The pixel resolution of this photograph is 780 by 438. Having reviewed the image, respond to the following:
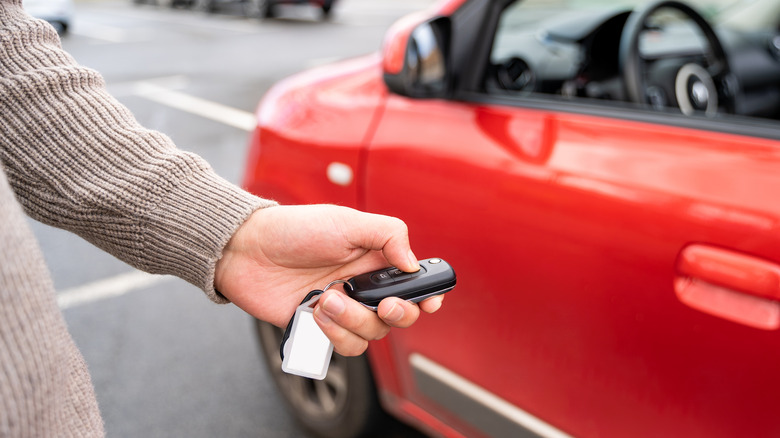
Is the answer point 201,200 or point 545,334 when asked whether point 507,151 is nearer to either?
point 545,334

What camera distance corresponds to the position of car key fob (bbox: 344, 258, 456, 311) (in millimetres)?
1050

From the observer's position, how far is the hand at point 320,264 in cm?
104

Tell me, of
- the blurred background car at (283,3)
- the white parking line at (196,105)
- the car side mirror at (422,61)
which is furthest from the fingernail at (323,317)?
the blurred background car at (283,3)

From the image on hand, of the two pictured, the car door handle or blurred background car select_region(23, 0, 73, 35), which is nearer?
the car door handle

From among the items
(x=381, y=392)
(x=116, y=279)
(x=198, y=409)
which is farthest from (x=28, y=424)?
(x=116, y=279)

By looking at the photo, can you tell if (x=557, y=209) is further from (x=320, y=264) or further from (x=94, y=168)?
(x=94, y=168)

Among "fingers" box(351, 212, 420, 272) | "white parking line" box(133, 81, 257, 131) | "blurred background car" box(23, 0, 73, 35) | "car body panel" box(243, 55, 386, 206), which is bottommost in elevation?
"blurred background car" box(23, 0, 73, 35)

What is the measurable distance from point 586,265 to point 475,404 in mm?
528

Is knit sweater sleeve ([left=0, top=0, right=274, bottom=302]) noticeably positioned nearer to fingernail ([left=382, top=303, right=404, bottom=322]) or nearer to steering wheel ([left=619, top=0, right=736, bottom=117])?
fingernail ([left=382, top=303, right=404, bottom=322])

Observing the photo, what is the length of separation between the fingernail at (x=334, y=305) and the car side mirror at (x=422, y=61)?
90 centimetres

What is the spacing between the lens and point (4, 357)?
0.72 metres

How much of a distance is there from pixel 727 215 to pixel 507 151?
0.51 m

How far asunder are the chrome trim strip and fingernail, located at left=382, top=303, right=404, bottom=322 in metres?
0.69

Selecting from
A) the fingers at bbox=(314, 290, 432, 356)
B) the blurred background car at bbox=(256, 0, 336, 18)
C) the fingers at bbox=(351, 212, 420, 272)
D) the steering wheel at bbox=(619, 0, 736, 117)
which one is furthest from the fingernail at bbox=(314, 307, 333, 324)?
the blurred background car at bbox=(256, 0, 336, 18)
